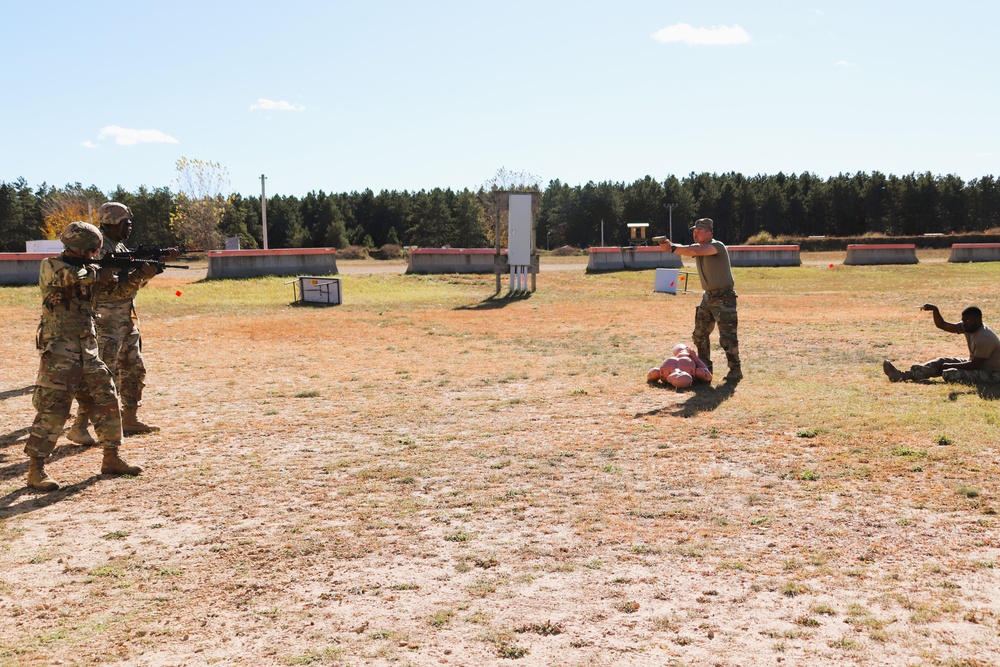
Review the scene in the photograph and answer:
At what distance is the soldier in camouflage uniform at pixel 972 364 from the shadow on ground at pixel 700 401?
2187 mm

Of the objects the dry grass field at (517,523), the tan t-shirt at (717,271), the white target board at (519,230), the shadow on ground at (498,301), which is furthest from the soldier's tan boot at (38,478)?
the white target board at (519,230)

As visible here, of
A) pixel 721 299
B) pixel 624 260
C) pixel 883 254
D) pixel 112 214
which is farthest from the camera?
pixel 883 254

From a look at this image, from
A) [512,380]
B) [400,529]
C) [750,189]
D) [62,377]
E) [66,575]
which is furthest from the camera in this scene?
[750,189]

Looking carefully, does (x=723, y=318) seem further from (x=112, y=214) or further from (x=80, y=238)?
(x=80, y=238)

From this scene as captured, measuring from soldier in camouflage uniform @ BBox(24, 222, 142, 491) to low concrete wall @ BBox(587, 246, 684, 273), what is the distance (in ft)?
99.7

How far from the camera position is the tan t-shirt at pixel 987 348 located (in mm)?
10453

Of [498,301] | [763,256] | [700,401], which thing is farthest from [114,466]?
[763,256]

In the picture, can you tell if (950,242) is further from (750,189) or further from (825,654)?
(825,654)

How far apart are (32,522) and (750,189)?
97.2 metres

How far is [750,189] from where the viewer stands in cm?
9606

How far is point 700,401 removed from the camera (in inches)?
402

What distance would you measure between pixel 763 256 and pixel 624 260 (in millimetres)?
8208

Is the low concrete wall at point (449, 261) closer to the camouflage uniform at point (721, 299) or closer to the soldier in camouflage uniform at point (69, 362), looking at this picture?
the camouflage uniform at point (721, 299)

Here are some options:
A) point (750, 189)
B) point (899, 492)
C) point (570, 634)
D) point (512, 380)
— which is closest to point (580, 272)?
point (512, 380)
